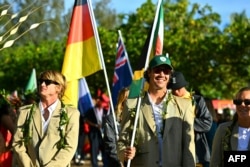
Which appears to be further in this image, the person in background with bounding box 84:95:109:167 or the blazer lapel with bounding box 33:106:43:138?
the person in background with bounding box 84:95:109:167

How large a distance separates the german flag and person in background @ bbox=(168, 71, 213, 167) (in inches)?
36.5

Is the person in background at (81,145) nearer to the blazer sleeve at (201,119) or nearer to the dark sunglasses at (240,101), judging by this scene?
the blazer sleeve at (201,119)

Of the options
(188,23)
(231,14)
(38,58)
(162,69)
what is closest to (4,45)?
(162,69)

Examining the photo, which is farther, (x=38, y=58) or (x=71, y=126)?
(x=38, y=58)

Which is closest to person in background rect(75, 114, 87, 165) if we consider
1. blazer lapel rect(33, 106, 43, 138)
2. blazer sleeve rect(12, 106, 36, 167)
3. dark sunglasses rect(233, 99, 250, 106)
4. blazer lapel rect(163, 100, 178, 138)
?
blazer sleeve rect(12, 106, 36, 167)

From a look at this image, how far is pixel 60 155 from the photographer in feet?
21.6

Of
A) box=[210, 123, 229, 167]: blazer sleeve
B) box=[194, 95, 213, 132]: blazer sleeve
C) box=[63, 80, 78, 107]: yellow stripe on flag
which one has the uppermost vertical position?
box=[63, 80, 78, 107]: yellow stripe on flag

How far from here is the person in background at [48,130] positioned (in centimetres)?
657

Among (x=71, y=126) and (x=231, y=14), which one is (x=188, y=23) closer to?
(x=71, y=126)

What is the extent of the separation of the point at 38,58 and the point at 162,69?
38303 millimetres

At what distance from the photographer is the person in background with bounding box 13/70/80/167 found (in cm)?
657

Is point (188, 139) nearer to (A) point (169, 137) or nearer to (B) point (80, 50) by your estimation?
(A) point (169, 137)

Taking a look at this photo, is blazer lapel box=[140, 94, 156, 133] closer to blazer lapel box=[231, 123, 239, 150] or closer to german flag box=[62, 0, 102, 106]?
blazer lapel box=[231, 123, 239, 150]

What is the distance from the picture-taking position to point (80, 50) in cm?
889
